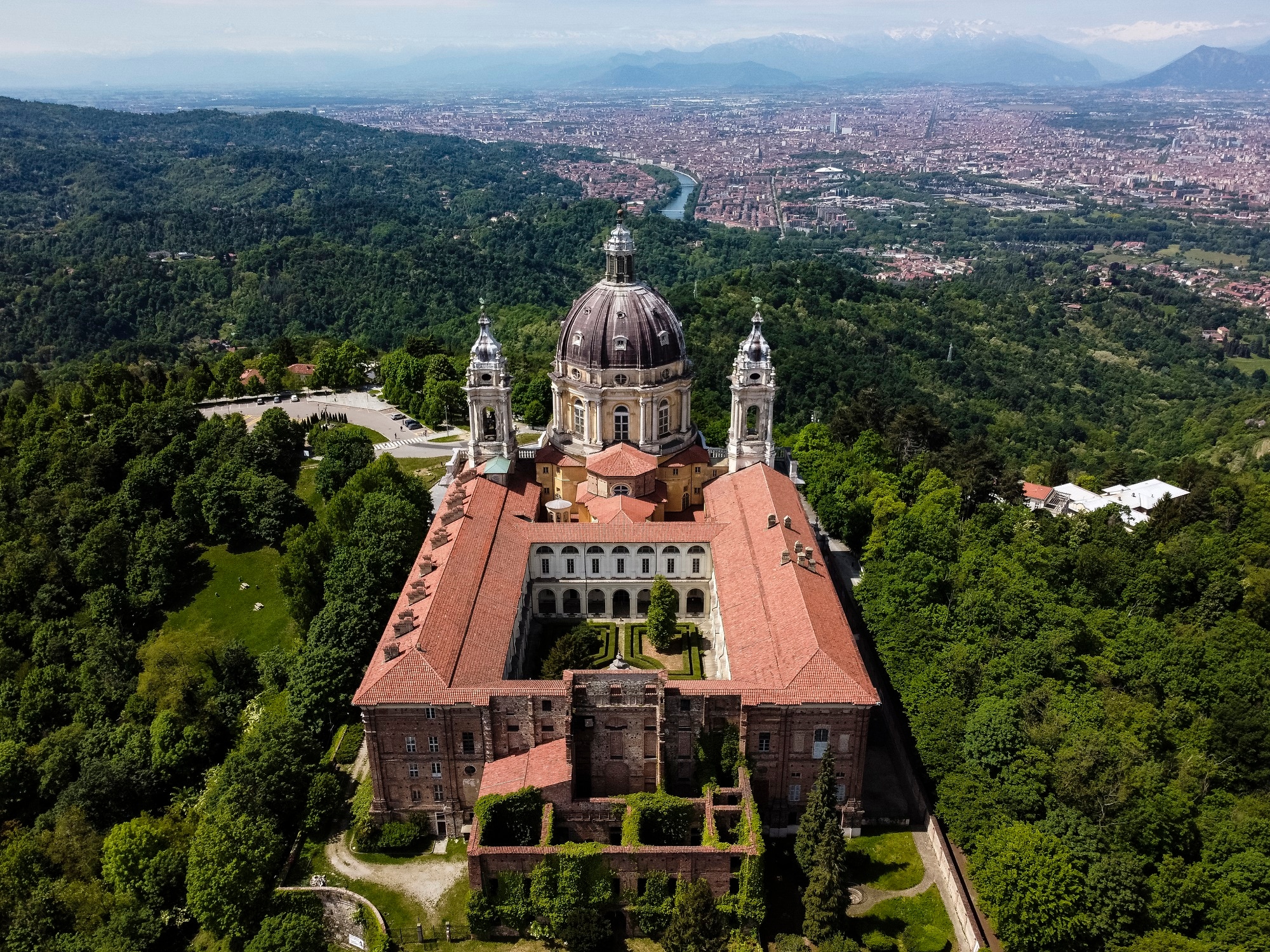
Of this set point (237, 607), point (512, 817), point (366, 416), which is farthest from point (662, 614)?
Answer: point (366, 416)

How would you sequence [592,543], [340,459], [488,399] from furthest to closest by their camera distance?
[340,459], [488,399], [592,543]

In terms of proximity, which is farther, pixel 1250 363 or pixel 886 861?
pixel 1250 363

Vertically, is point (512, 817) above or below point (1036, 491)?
above

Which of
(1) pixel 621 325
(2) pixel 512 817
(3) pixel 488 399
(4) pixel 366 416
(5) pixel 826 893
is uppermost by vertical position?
(1) pixel 621 325

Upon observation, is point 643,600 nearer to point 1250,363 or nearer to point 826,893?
point 826,893

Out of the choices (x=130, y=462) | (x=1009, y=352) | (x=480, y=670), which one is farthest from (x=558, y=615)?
(x=1009, y=352)

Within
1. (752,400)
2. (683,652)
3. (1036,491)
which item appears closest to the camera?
(683,652)

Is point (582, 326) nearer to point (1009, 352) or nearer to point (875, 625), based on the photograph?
point (875, 625)
